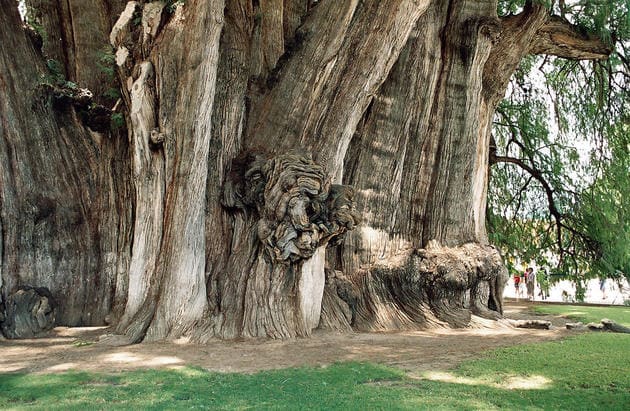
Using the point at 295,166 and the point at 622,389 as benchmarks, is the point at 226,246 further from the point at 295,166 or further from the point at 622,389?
the point at 622,389

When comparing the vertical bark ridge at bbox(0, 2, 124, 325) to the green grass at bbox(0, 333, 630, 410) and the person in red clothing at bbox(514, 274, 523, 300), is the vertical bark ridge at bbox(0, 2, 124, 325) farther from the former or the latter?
the person in red clothing at bbox(514, 274, 523, 300)

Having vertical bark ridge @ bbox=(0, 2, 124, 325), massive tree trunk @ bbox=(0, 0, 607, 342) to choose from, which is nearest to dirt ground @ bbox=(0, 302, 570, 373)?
massive tree trunk @ bbox=(0, 0, 607, 342)

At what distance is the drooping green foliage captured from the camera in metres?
11.3

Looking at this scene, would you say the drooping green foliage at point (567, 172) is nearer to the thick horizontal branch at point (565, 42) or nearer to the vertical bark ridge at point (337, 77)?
the thick horizontal branch at point (565, 42)

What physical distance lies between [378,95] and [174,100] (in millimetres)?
3092

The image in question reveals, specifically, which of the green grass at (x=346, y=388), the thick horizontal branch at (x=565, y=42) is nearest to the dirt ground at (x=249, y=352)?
the green grass at (x=346, y=388)

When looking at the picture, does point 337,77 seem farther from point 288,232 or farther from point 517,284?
point 517,284

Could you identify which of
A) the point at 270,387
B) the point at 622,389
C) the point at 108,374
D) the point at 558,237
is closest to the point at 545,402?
the point at 622,389

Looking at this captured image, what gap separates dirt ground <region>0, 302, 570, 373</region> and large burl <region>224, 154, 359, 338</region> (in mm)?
340

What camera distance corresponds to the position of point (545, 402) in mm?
4172

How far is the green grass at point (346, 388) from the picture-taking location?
4.13 metres

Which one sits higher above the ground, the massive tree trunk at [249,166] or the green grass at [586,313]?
the massive tree trunk at [249,166]

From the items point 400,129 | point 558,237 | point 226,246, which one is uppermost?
point 400,129

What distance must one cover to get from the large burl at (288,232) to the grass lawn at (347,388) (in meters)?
1.57
